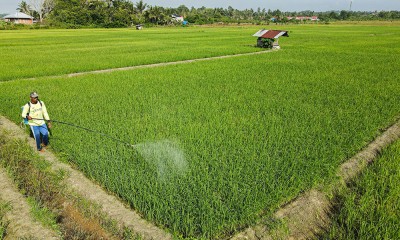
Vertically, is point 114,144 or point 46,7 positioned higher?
point 46,7

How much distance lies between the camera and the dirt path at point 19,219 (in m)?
3.01

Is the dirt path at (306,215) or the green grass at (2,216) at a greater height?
the green grass at (2,216)

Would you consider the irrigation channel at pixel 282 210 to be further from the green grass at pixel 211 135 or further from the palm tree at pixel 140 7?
the palm tree at pixel 140 7

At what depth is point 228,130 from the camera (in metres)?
5.58

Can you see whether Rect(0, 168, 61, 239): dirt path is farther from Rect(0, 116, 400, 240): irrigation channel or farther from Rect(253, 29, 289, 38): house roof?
Rect(253, 29, 289, 38): house roof

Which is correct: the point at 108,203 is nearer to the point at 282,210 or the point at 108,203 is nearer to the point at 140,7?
the point at 282,210

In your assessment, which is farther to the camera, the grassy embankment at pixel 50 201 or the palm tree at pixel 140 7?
the palm tree at pixel 140 7

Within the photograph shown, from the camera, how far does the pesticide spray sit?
3.97 meters

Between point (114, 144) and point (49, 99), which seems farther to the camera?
point (49, 99)

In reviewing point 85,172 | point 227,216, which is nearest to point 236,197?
point 227,216

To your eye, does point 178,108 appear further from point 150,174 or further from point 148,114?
point 150,174

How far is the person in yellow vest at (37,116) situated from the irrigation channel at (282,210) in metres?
0.48

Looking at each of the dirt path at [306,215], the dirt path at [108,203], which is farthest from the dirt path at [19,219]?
the dirt path at [306,215]

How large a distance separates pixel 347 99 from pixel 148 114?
5.24m
